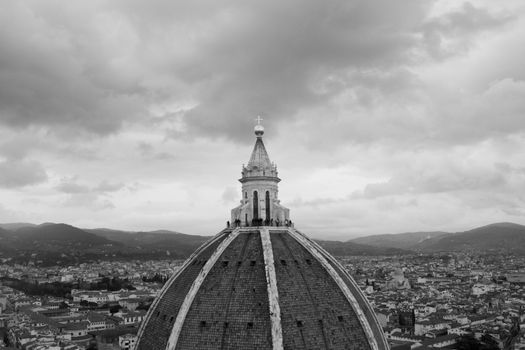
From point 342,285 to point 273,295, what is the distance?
2927 mm

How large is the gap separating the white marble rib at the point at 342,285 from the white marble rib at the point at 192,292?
2564 millimetres

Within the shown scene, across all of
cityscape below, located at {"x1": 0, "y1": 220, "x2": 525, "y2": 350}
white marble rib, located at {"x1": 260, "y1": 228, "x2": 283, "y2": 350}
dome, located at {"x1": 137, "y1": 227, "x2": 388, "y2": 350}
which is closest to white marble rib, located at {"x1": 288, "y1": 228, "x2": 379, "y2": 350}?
dome, located at {"x1": 137, "y1": 227, "x2": 388, "y2": 350}

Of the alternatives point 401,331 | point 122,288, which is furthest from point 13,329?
point 122,288

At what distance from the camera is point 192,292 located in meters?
19.2

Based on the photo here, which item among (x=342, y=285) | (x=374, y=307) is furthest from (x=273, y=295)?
(x=374, y=307)

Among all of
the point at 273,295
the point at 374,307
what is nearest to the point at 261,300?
the point at 273,295

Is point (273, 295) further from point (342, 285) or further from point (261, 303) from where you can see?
point (342, 285)

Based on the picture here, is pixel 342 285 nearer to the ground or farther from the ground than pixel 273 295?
farther from the ground

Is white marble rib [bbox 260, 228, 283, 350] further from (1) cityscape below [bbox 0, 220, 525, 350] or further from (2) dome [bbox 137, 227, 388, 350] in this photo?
(1) cityscape below [bbox 0, 220, 525, 350]

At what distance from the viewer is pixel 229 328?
59.3ft

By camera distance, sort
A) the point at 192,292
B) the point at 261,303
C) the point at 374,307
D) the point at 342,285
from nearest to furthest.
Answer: the point at 261,303
the point at 192,292
the point at 342,285
the point at 374,307

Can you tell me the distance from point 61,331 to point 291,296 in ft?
223

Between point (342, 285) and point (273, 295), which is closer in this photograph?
point (273, 295)

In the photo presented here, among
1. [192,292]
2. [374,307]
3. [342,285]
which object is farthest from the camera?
[374,307]
